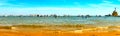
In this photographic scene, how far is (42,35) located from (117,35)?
276 inches

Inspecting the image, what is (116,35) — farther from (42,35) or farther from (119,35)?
(42,35)

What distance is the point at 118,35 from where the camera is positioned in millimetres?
22875

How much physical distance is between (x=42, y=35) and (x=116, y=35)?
22.6ft

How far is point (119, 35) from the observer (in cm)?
2286

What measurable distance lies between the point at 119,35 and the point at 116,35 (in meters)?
0.32

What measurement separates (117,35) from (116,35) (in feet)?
0.49

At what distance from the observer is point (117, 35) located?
899 inches

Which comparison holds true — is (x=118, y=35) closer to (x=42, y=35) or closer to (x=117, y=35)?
(x=117, y=35)

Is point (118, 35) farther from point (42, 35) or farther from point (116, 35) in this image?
point (42, 35)

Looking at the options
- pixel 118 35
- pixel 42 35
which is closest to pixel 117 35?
pixel 118 35

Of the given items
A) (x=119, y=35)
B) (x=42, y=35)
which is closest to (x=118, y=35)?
(x=119, y=35)

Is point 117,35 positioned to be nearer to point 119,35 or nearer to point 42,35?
point 119,35

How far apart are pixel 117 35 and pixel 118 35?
0.11 m

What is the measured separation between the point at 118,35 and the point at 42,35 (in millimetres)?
7127
